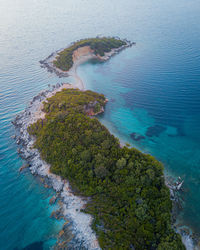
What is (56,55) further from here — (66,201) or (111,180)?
(66,201)

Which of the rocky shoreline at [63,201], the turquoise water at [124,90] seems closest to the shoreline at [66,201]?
the rocky shoreline at [63,201]

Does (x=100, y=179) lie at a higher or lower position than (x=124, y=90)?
lower

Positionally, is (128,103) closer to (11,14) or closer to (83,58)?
(83,58)

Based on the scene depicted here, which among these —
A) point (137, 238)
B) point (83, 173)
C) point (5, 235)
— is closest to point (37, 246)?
point (5, 235)

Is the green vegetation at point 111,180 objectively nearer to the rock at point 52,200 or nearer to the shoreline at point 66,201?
the shoreline at point 66,201

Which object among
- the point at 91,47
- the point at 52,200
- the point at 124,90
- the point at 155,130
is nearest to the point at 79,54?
the point at 91,47

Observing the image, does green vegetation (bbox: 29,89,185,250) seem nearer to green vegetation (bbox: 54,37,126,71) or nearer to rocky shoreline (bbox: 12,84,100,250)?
rocky shoreline (bbox: 12,84,100,250)

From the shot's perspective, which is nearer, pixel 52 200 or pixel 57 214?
pixel 57 214
